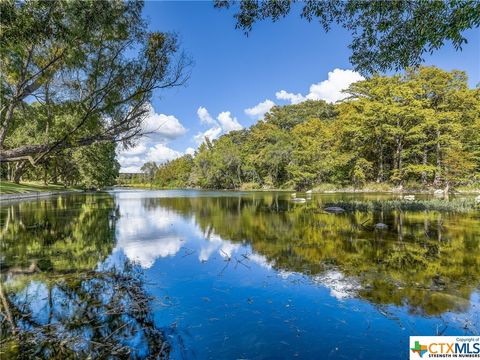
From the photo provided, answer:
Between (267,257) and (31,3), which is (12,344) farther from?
(31,3)

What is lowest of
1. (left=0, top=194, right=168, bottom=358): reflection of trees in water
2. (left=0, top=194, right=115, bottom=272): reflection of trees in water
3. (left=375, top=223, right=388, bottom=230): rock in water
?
(left=0, top=194, right=115, bottom=272): reflection of trees in water

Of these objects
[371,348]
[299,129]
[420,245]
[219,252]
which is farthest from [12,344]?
[299,129]

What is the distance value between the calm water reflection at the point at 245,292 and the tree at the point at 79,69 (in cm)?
417

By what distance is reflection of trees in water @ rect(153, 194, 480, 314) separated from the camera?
621 centimetres

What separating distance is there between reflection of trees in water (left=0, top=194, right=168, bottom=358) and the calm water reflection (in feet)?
0.09

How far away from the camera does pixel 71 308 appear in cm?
535

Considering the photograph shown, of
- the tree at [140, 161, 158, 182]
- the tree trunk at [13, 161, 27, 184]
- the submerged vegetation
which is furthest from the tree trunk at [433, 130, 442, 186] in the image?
the tree at [140, 161, 158, 182]

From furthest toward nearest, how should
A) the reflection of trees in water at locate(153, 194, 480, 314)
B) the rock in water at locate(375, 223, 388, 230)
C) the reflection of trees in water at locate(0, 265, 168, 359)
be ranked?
the rock in water at locate(375, 223, 388, 230) < the reflection of trees in water at locate(153, 194, 480, 314) < the reflection of trees in water at locate(0, 265, 168, 359)

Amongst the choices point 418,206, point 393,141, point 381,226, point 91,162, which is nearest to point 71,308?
point 381,226

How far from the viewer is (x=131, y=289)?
21.2 feet

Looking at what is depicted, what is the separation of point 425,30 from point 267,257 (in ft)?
24.2

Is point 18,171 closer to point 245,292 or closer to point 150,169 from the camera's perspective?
point 245,292

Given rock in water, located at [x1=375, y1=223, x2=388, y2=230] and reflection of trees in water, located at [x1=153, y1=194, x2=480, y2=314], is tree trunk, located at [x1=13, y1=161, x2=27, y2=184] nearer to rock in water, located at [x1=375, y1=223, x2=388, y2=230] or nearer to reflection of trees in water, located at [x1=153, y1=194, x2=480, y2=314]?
reflection of trees in water, located at [x1=153, y1=194, x2=480, y2=314]

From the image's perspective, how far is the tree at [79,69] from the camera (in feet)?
27.7
